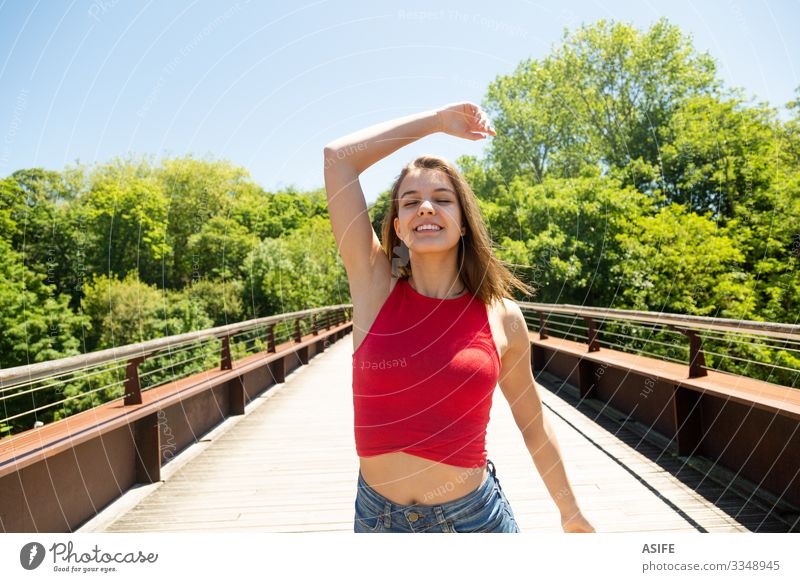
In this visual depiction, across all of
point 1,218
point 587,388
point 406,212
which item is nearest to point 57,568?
point 406,212

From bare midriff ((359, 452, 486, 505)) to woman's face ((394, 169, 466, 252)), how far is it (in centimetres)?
42

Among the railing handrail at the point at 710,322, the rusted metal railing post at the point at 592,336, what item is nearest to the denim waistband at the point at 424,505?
the railing handrail at the point at 710,322

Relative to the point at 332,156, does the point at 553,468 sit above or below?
below

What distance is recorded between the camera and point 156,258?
1382 inches

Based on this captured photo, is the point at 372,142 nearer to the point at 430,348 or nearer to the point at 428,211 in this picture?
the point at 428,211

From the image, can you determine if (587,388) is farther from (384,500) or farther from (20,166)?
(20,166)

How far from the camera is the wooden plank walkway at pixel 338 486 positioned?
3.10 meters

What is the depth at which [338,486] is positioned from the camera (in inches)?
149

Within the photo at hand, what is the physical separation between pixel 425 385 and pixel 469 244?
A: 42cm

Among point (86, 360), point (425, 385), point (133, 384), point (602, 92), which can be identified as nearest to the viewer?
point (425, 385)

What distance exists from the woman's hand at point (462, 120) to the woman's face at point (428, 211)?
124 millimetres

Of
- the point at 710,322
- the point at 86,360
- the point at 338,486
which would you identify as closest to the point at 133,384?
the point at 86,360

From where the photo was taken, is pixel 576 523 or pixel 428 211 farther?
pixel 576 523

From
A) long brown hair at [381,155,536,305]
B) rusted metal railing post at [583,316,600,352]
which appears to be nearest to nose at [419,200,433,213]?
long brown hair at [381,155,536,305]
